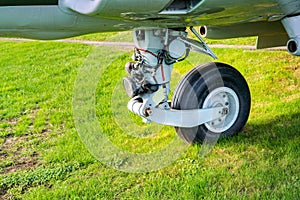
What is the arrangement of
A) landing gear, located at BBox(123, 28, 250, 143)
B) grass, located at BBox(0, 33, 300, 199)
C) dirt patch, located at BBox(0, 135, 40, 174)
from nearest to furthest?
1. grass, located at BBox(0, 33, 300, 199)
2. landing gear, located at BBox(123, 28, 250, 143)
3. dirt patch, located at BBox(0, 135, 40, 174)

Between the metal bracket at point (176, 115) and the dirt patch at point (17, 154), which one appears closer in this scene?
the metal bracket at point (176, 115)

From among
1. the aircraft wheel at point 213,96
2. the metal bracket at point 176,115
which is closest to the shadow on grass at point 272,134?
the aircraft wheel at point 213,96

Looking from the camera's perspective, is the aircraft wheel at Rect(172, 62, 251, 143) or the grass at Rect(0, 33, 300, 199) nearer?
the grass at Rect(0, 33, 300, 199)

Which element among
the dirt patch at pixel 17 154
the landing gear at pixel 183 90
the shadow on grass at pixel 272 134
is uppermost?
the landing gear at pixel 183 90

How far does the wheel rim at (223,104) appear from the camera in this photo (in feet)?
12.5

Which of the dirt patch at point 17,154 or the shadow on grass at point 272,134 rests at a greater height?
the dirt patch at point 17,154

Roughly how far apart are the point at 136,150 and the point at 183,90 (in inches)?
26.7

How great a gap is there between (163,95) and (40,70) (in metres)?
4.28

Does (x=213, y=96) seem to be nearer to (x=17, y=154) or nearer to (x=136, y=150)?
(x=136, y=150)

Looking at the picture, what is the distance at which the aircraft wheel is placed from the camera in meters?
3.76

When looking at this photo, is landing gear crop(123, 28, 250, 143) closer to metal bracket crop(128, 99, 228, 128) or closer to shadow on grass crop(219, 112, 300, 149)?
metal bracket crop(128, 99, 228, 128)

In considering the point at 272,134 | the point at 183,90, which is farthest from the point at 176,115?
the point at 272,134

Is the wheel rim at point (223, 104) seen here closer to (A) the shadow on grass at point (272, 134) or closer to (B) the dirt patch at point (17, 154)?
(A) the shadow on grass at point (272, 134)

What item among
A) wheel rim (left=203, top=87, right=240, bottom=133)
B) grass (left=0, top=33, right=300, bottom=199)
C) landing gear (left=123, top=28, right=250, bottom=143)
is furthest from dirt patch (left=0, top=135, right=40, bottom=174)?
wheel rim (left=203, top=87, right=240, bottom=133)
